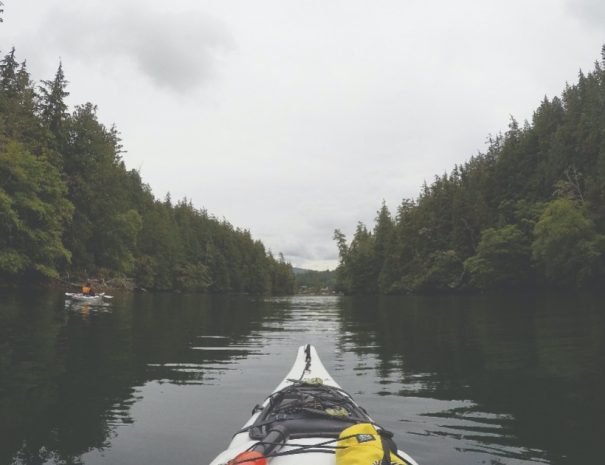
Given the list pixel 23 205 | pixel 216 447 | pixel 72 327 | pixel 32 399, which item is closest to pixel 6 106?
pixel 23 205

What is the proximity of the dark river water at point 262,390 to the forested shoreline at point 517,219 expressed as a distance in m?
38.9

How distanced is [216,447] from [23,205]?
3519 centimetres

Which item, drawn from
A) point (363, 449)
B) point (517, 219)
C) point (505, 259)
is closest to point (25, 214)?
point (363, 449)

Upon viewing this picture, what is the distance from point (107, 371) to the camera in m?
11.0

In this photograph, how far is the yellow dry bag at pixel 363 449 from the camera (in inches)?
150

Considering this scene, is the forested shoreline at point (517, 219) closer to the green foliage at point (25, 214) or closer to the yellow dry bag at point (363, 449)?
the green foliage at point (25, 214)

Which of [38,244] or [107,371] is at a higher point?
[38,244]

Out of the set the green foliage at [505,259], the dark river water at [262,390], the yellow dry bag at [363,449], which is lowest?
the dark river water at [262,390]

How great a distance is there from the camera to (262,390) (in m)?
9.95

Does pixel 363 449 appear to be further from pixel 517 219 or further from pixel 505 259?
pixel 517 219

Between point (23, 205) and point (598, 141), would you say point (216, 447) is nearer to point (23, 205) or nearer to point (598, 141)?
point (23, 205)

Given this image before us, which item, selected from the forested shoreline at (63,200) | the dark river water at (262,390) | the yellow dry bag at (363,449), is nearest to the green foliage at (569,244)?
the dark river water at (262,390)

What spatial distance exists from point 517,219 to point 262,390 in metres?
68.1

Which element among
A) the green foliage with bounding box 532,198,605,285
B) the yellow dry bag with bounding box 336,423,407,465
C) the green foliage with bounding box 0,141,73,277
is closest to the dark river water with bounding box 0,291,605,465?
the yellow dry bag with bounding box 336,423,407,465
